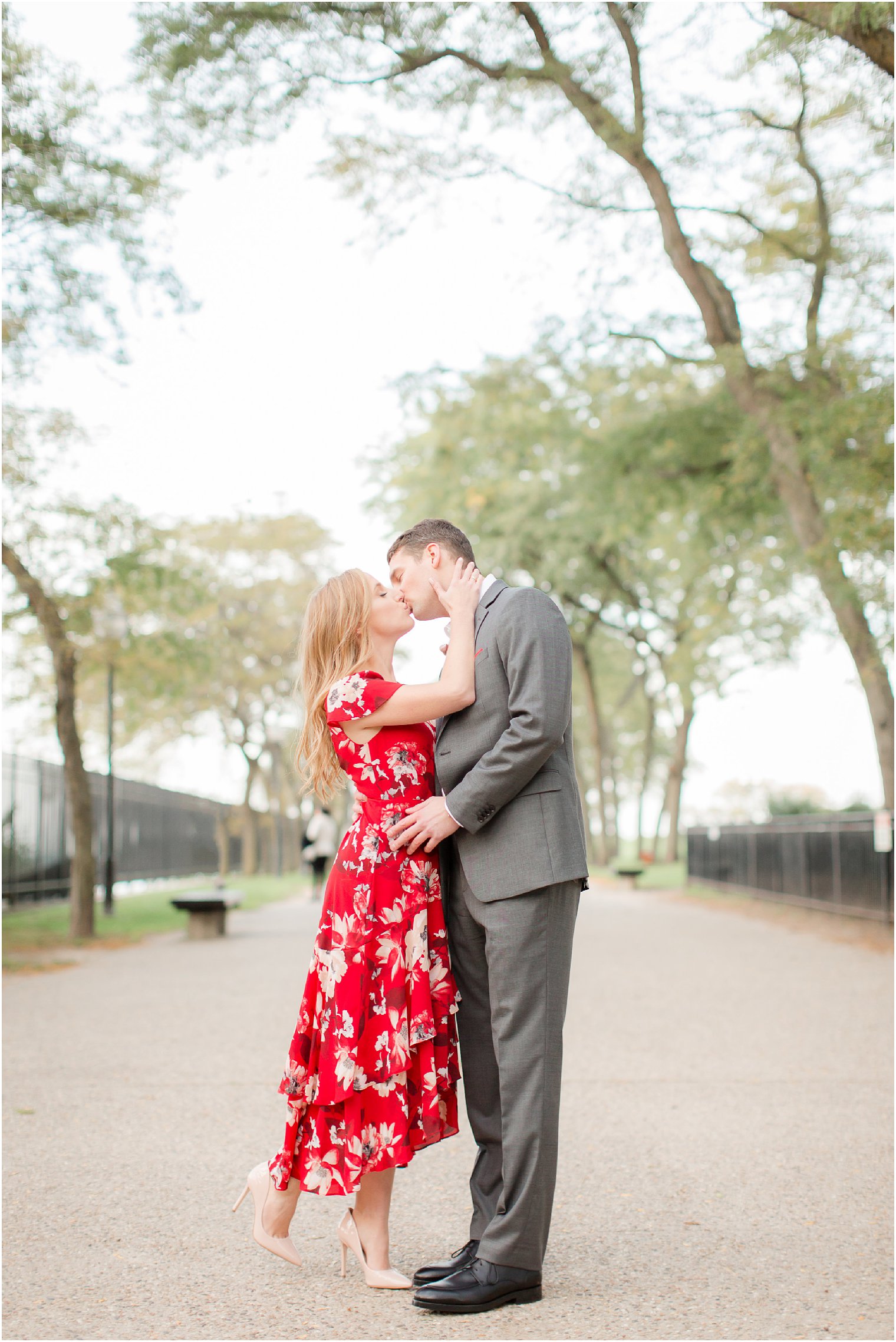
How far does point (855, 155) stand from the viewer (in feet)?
44.9

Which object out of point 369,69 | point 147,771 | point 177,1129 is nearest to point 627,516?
point 369,69

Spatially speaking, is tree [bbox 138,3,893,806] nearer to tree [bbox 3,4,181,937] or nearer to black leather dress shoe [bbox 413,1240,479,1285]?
tree [bbox 3,4,181,937]

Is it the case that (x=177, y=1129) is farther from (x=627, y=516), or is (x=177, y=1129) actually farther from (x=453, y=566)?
(x=627, y=516)

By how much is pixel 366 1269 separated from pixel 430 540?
214 cm

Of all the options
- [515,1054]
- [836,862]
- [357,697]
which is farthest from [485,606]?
[836,862]

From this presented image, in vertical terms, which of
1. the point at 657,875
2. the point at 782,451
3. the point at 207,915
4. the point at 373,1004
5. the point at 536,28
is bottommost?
the point at 657,875

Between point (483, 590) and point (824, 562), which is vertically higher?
point (824, 562)

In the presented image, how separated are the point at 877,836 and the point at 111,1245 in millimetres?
11477

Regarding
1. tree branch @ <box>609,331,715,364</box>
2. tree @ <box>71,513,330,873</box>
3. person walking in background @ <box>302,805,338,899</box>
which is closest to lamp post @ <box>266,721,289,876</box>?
tree @ <box>71,513,330,873</box>

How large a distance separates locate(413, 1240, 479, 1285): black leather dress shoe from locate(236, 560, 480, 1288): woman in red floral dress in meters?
0.06

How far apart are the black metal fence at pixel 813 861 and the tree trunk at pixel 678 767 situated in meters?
9.36

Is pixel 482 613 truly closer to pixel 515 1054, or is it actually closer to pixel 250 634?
pixel 515 1054

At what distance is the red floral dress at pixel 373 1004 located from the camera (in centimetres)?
348

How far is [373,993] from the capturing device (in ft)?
11.6
